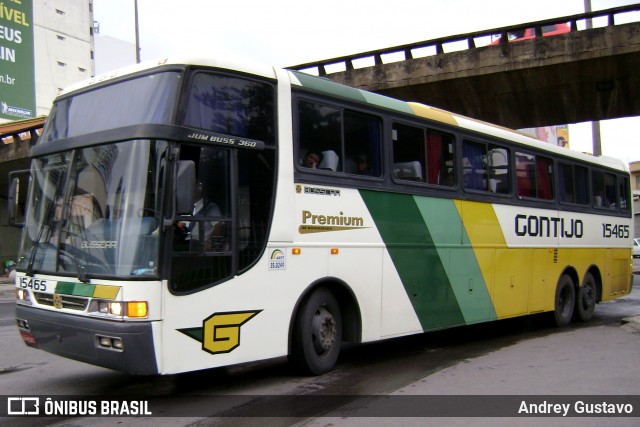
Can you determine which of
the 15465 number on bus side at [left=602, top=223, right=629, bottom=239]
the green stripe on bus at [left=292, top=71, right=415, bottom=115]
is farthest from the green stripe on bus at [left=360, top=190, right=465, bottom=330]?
the 15465 number on bus side at [left=602, top=223, right=629, bottom=239]

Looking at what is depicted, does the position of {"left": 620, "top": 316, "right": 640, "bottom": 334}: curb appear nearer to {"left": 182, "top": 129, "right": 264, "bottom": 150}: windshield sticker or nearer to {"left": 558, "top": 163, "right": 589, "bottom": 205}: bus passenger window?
{"left": 558, "top": 163, "right": 589, "bottom": 205}: bus passenger window

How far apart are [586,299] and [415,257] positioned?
20.6 feet

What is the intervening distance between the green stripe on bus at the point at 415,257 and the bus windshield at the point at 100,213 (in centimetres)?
292

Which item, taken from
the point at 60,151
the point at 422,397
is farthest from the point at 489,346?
the point at 60,151

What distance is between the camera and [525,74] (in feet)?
57.1

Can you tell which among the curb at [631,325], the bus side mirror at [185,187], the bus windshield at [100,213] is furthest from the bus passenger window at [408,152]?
the curb at [631,325]

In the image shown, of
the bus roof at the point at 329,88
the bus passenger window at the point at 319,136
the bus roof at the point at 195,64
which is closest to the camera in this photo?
the bus roof at the point at 195,64

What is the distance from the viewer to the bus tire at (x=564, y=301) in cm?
1156

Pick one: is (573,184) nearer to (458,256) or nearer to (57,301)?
(458,256)

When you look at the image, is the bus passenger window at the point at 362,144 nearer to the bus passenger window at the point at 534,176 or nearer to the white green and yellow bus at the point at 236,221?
the white green and yellow bus at the point at 236,221

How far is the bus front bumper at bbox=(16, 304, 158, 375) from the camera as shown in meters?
5.04

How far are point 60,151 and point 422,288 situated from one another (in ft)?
15.9

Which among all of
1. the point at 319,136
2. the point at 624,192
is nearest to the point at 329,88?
the point at 319,136

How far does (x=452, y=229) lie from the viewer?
872cm
